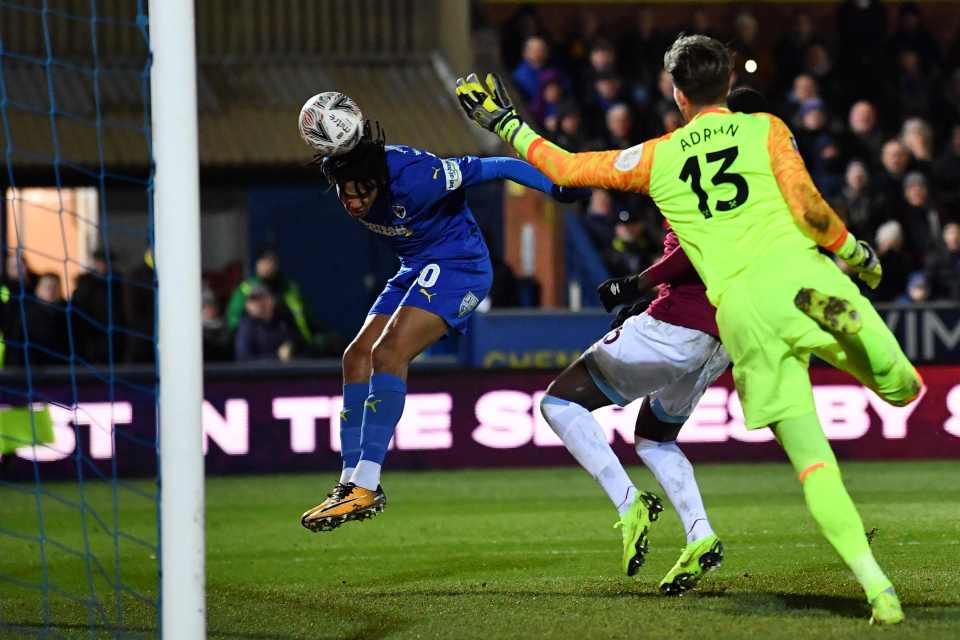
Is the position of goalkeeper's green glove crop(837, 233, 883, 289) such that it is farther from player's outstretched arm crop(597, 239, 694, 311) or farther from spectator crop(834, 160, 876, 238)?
spectator crop(834, 160, 876, 238)

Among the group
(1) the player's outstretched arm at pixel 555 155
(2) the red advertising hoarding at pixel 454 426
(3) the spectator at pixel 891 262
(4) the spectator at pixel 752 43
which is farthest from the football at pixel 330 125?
(4) the spectator at pixel 752 43

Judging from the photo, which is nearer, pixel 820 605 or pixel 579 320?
pixel 820 605

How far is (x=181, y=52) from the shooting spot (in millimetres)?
5074

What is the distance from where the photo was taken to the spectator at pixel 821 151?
15352 mm

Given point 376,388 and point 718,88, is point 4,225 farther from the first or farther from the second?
point 718,88

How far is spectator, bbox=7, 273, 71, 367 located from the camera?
13.2 m

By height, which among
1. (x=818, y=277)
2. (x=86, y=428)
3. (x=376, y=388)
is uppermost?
(x=818, y=277)

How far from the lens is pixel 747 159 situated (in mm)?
5652

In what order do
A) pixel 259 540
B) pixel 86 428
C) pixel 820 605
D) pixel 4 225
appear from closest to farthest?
pixel 820 605 < pixel 259 540 < pixel 86 428 < pixel 4 225

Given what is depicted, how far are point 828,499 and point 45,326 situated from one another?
939 cm

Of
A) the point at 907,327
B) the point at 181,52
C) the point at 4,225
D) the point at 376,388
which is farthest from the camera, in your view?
the point at 4,225

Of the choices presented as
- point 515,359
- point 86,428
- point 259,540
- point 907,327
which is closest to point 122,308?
point 86,428

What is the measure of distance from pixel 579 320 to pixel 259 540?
5.35m

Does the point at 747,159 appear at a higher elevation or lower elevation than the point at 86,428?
higher
